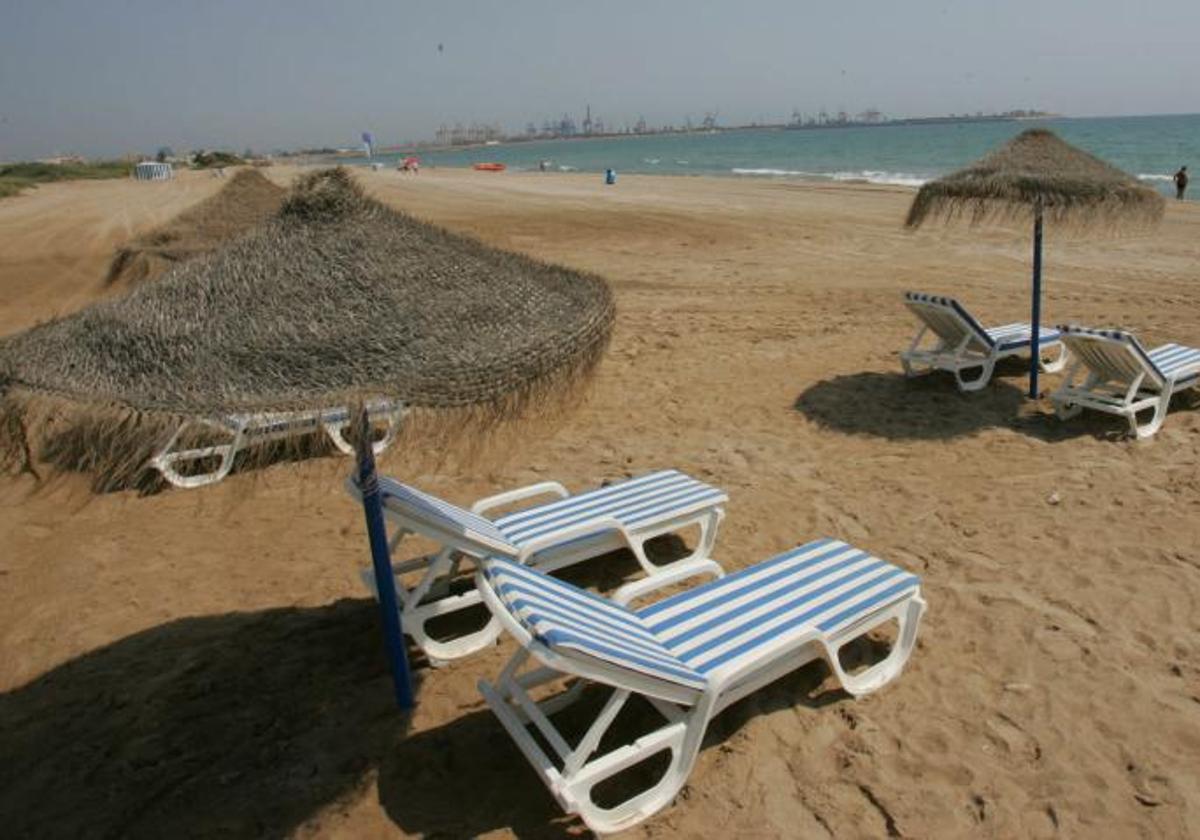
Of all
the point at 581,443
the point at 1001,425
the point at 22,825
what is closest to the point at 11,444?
the point at 22,825

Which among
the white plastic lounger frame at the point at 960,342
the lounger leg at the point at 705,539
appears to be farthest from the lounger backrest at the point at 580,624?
the white plastic lounger frame at the point at 960,342

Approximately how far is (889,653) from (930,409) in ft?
11.3

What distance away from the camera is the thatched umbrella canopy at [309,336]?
1.85m

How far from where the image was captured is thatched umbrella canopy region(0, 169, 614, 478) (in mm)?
1846

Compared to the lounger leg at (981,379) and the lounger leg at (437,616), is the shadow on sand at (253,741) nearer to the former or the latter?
the lounger leg at (437,616)

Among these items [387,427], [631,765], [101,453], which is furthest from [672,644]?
[101,453]

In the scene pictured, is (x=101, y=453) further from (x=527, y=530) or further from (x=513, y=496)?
(x=513, y=496)

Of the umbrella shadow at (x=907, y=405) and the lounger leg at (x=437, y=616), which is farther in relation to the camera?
the umbrella shadow at (x=907, y=405)

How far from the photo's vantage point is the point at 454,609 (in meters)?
3.73

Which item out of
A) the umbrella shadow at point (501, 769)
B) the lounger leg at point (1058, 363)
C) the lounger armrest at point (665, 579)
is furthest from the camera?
the lounger leg at point (1058, 363)

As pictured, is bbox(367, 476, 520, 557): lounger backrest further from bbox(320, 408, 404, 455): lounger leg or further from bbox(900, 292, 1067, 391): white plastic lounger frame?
bbox(900, 292, 1067, 391): white plastic lounger frame

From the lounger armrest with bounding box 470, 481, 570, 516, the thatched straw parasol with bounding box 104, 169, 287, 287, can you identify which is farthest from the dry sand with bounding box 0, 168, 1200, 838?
the thatched straw parasol with bounding box 104, 169, 287, 287

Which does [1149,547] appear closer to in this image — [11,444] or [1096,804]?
[1096,804]

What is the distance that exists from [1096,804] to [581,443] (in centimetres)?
403
